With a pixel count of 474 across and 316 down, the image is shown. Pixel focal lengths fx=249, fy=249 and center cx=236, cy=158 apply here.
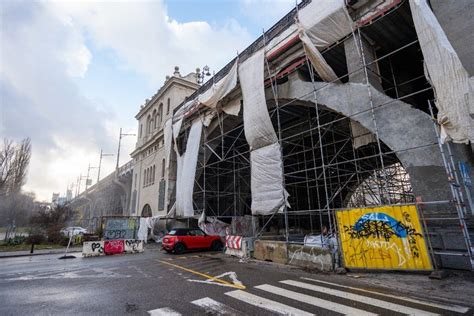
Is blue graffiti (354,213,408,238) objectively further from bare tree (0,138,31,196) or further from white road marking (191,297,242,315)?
bare tree (0,138,31,196)

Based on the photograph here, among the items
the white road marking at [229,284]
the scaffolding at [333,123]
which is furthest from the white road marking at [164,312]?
the scaffolding at [333,123]

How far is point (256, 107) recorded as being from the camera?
14.0m

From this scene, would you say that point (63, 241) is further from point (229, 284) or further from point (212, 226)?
point (229, 284)

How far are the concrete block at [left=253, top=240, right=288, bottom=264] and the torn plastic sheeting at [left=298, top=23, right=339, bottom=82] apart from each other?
25.6 ft

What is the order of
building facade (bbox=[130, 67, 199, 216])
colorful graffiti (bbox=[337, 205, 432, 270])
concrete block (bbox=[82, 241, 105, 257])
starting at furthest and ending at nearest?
building facade (bbox=[130, 67, 199, 216]) → concrete block (bbox=[82, 241, 105, 257]) → colorful graffiti (bbox=[337, 205, 432, 270])

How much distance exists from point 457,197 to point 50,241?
29188 mm

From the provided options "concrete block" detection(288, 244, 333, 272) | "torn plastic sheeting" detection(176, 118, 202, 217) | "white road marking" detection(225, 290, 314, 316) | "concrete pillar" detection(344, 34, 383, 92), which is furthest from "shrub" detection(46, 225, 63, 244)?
"concrete pillar" detection(344, 34, 383, 92)

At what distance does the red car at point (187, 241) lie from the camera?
50.4 ft

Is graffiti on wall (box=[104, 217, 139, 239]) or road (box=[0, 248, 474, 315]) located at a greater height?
graffiti on wall (box=[104, 217, 139, 239])

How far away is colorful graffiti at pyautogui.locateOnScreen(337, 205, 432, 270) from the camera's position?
276 inches

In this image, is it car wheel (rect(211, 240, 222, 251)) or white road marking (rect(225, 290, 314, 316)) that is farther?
car wheel (rect(211, 240, 222, 251))

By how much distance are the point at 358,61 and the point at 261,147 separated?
6096 mm

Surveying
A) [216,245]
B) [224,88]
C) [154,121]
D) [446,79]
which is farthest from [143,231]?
[446,79]

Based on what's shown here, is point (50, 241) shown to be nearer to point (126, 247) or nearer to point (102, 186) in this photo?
point (126, 247)
